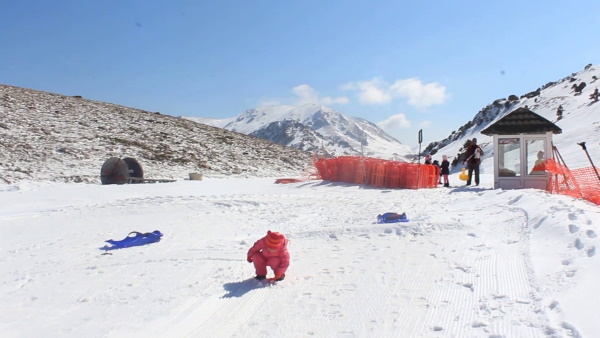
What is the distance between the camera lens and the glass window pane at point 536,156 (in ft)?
55.4

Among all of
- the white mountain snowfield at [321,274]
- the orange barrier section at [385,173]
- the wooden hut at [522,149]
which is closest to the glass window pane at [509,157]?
the wooden hut at [522,149]

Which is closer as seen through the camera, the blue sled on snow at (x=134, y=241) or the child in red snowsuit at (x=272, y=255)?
the child in red snowsuit at (x=272, y=255)

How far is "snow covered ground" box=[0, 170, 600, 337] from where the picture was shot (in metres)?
5.21

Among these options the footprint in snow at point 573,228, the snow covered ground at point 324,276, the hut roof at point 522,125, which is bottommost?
the snow covered ground at point 324,276

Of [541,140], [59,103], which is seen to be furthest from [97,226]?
[59,103]

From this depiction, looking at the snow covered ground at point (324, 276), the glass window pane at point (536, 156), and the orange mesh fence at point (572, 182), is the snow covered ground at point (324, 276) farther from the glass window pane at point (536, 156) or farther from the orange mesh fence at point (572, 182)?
the glass window pane at point (536, 156)

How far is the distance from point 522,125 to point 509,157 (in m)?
1.21

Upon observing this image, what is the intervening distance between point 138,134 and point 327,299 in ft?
119

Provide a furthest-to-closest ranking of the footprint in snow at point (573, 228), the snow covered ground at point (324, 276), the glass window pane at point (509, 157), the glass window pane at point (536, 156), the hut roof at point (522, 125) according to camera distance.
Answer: the glass window pane at point (509, 157), the hut roof at point (522, 125), the glass window pane at point (536, 156), the footprint in snow at point (573, 228), the snow covered ground at point (324, 276)

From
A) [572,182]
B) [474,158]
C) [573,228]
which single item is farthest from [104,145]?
[573,228]

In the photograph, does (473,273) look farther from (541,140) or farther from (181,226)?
(541,140)

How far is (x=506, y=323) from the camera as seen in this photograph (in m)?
4.86

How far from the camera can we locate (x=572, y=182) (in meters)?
14.9

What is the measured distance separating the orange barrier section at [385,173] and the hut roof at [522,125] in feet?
10.9
